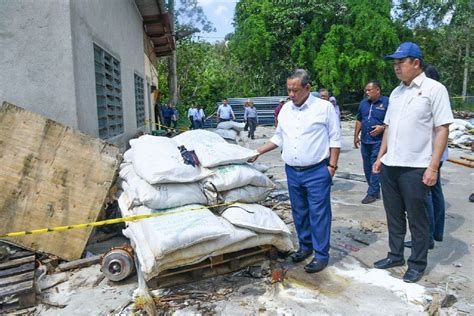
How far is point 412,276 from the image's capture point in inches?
118

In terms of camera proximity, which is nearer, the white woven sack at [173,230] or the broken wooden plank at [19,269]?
the white woven sack at [173,230]

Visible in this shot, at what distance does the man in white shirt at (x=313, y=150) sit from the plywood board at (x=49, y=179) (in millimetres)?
1708

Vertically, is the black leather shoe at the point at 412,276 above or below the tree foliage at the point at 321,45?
below

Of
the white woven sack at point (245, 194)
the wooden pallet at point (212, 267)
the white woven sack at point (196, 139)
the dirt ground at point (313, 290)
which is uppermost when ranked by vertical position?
the white woven sack at point (196, 139)

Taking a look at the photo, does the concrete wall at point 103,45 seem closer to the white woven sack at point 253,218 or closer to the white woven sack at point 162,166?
the white woven sack at point 162,166

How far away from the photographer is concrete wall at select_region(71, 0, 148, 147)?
13.1 ft

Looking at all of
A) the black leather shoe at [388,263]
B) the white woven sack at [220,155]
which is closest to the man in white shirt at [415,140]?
the black leather shoe at [388,263]

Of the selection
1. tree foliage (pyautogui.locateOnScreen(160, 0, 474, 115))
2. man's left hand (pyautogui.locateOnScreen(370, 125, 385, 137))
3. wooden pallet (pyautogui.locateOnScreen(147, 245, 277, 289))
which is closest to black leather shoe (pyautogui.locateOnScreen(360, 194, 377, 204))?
man's left hand (pyautogui.locateOnScreen(370, 125, 385, 137))

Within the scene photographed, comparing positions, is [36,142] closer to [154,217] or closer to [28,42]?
[28,42]

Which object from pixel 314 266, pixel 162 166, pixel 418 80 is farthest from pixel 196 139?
pixel 418 80

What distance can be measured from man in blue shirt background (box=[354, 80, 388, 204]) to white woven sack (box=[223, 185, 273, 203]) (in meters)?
2.33

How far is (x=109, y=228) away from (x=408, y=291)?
306 centimetres

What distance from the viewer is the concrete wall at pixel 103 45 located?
3.98 metres

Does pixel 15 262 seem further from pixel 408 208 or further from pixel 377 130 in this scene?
pixel 377 130
